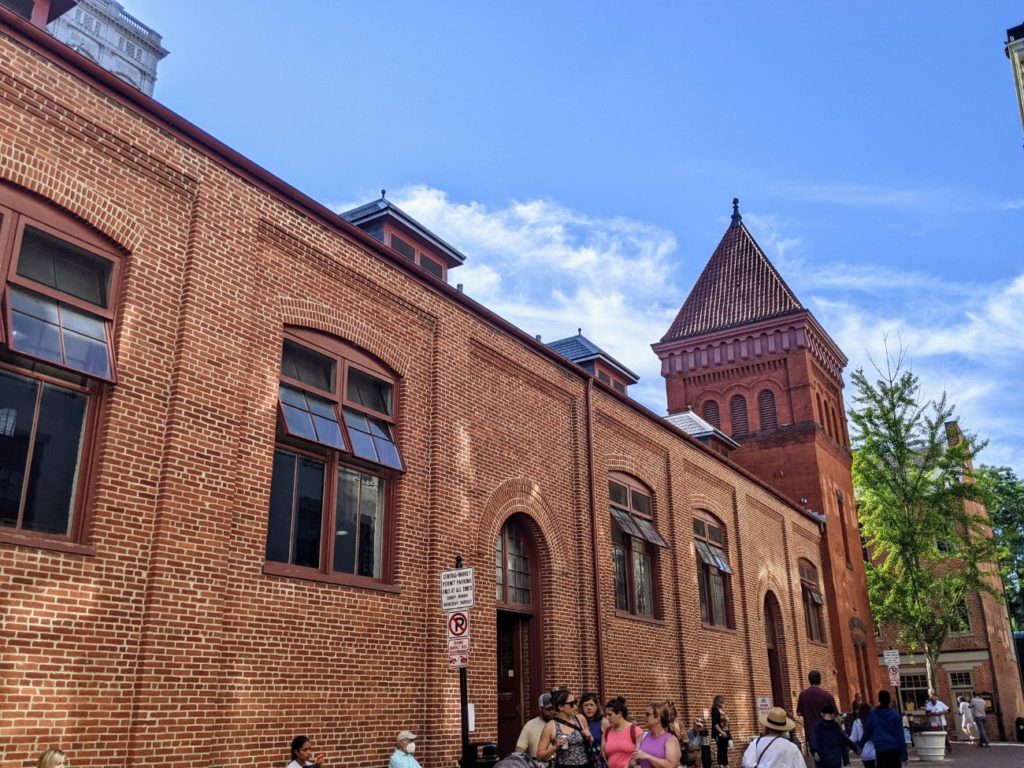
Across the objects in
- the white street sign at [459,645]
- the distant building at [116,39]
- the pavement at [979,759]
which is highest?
the distant building at [116,39]

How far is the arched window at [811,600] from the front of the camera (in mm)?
29750

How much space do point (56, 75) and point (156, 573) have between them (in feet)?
16.6

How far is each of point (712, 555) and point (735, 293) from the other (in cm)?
2023

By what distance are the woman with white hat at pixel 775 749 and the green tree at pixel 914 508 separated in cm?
2684

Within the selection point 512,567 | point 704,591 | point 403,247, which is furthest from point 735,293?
point 512,567

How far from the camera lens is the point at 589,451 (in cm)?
1767

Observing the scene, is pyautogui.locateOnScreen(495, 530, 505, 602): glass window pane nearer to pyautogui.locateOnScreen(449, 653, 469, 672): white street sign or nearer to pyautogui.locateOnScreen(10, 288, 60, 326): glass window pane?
pyautogui.locateOnScreen(449, 653, 469, 672): white street sign

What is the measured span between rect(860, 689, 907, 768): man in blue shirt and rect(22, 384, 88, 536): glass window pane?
9.82m

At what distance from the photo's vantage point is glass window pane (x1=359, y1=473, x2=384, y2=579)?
1176 centimetres

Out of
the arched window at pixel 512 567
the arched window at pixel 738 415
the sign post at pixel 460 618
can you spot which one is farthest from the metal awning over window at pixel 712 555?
the arched window at pixel 738 415

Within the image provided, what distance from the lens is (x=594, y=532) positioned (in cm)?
1698

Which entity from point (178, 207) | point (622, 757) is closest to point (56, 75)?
point (178, 207)

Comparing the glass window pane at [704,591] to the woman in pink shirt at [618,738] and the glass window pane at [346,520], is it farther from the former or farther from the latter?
the woman in pink shirt at [618,738]

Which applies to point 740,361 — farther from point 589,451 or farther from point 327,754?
point 327,754
